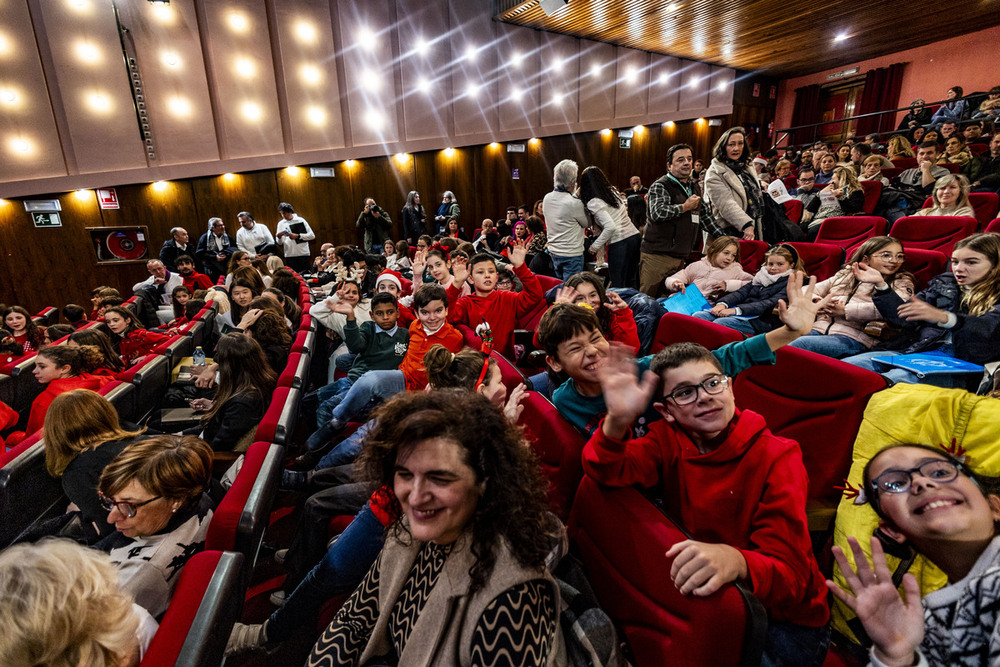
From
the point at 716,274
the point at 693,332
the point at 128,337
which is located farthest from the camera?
the point at 128,337

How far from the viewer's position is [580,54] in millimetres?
9289

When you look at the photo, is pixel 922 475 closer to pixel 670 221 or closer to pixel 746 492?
pixel 746 492

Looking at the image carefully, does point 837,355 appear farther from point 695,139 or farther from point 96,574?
point 695,139

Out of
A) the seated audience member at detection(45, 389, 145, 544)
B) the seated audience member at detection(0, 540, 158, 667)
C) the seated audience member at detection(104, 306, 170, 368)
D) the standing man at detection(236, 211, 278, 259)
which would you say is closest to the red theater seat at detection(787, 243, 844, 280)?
the seated audience member at detection(0, 540, 158, 667)

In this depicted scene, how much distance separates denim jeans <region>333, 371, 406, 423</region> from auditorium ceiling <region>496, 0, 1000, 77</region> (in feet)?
24.5

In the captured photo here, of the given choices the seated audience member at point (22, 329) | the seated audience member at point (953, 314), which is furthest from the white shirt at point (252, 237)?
the seated audience member at point (953, 314)

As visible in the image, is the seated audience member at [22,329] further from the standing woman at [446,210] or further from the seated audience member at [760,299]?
the standing woman at [446,210]

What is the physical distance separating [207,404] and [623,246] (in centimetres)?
289

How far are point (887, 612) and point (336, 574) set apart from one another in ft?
4.14

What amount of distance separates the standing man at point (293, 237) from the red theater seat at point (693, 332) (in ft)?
21.4

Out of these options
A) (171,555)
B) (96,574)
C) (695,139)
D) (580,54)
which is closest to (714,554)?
(96,574)

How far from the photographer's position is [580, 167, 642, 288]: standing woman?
3174mm

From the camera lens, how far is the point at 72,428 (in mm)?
1635

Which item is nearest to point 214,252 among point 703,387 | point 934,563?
point 703,387
